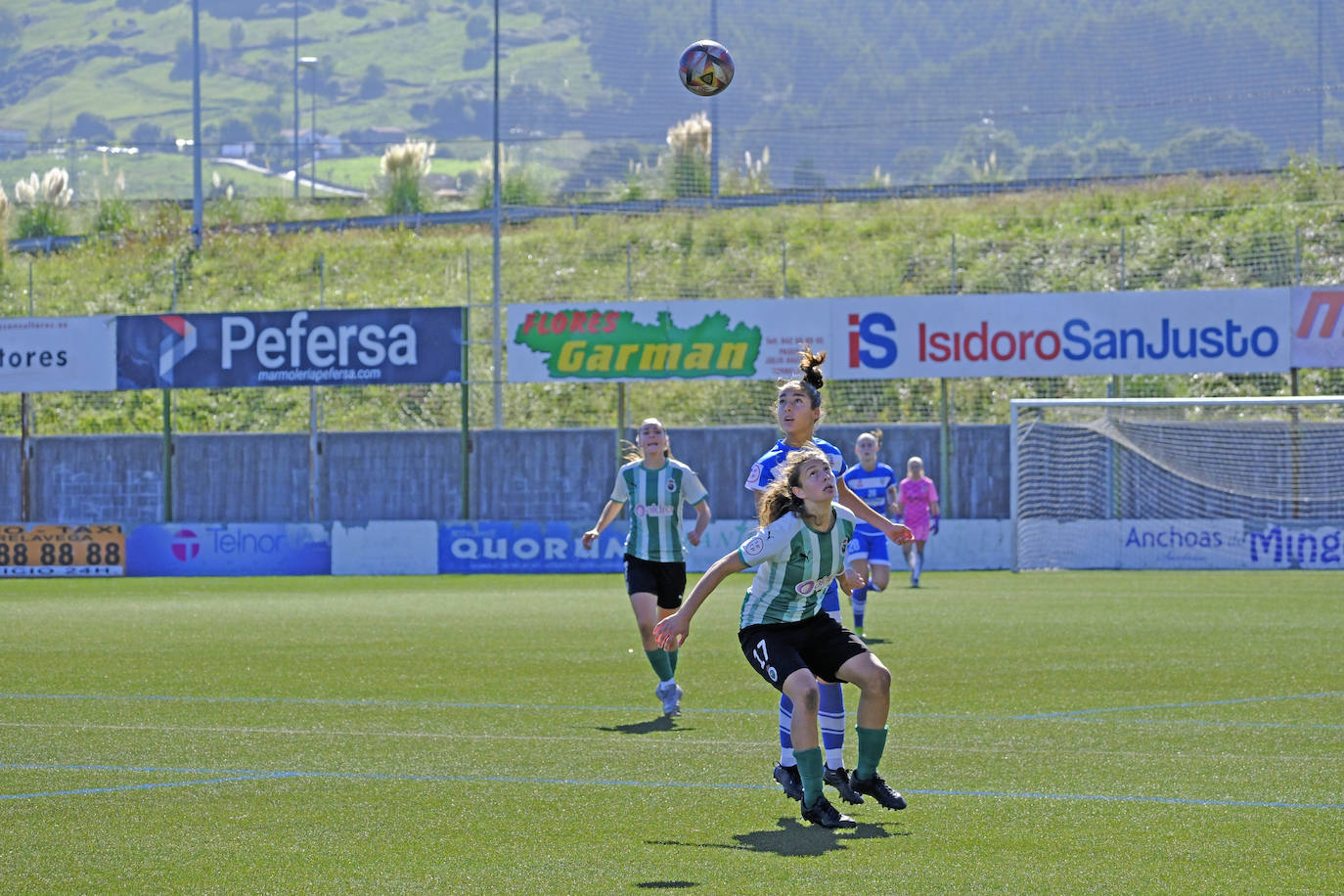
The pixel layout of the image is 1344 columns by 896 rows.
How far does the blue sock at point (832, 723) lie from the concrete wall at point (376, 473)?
24.4m

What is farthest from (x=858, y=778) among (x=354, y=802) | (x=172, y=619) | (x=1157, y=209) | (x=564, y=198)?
(x=564, y=198)

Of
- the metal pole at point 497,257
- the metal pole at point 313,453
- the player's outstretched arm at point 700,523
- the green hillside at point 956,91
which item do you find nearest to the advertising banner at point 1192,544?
the metal pole at point 497,257

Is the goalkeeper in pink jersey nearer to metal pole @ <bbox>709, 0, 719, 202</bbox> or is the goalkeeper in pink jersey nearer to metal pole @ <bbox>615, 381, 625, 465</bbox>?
metal pole @ <bbox>615, 381, 625, 465</bbox>

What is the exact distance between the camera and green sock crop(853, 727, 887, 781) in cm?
763

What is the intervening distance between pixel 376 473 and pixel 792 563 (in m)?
27.7

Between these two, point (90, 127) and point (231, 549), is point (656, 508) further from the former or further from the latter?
point (90, 127)

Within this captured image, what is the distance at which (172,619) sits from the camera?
776 inches

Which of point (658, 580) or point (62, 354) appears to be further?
point (62, 354)

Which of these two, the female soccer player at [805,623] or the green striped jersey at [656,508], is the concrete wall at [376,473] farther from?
the female soccer player at [805,623]

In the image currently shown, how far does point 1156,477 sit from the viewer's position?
1232 inches

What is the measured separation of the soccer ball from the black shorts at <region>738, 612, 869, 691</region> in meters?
7.36

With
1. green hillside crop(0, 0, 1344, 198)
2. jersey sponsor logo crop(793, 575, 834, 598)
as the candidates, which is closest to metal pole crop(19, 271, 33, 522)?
green hillside crop(0, 0, 1344, 198)

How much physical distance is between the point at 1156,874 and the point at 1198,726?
4.19 meters

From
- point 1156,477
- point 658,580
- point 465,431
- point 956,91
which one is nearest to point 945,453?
point 1156,477
